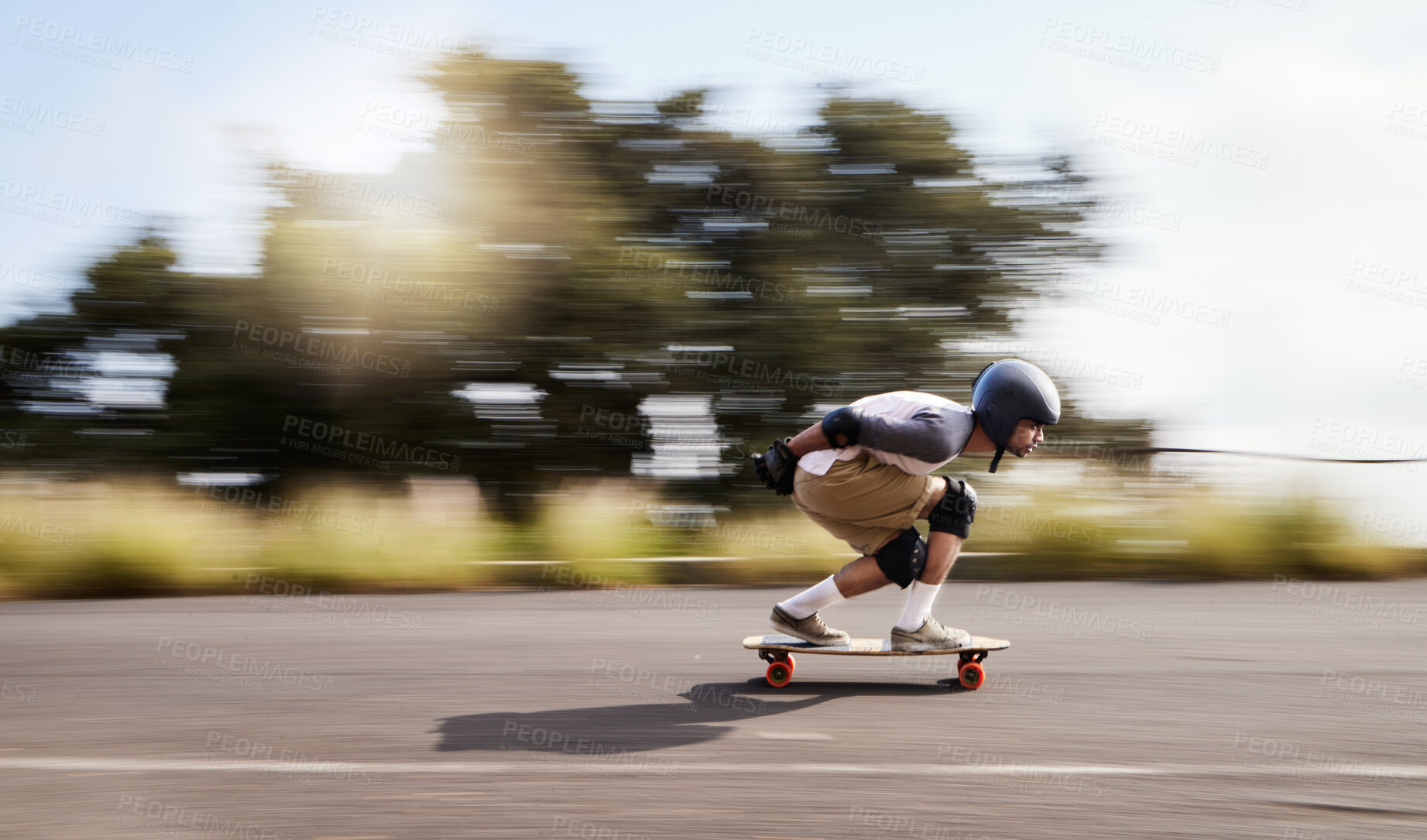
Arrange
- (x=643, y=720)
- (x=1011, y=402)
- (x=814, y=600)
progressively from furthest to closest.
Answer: (x=814, y=600), (x=1011, y=402), (x=643, y=720)

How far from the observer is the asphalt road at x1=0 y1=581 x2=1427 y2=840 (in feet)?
10.3

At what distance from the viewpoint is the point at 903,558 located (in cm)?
477

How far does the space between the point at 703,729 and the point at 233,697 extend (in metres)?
2.15

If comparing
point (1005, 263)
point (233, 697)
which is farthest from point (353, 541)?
point (1005, 263)

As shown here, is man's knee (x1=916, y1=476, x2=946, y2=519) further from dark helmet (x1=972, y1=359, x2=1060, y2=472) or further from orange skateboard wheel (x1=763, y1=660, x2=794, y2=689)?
orange skateboard wheel (x1=763, y1=660, x2=794, y2=689)

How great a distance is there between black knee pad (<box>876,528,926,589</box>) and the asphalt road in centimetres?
54

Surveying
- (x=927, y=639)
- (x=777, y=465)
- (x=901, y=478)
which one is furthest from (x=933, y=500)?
(x=777, y=465)

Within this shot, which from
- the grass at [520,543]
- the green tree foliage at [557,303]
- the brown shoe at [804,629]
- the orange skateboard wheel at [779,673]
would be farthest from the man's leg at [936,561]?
the green tree foliage at [557,303]

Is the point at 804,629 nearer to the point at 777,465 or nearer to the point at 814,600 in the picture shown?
the point at 814,600

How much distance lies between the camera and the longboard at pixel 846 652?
4828 millimetres

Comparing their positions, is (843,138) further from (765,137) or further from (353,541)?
(353,541)

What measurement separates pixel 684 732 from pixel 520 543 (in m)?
6.63

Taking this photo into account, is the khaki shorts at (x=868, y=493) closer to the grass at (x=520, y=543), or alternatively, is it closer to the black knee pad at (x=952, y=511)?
the black knee pad at (x=952, y=511)

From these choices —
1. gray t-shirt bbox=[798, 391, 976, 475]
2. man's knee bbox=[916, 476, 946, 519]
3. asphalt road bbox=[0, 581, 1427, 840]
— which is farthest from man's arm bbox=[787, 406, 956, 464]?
asphalt road bbox=[0, 581, 1427, 840]
